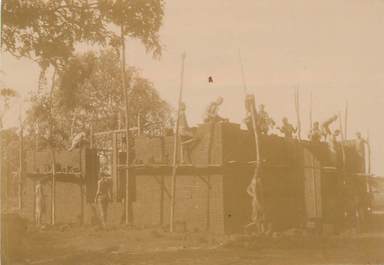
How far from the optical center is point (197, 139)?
9516 mm

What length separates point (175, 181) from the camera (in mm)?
9141

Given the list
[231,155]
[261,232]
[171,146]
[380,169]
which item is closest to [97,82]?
[171,146]

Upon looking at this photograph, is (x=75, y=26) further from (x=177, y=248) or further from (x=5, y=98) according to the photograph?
(x=177, y=248)

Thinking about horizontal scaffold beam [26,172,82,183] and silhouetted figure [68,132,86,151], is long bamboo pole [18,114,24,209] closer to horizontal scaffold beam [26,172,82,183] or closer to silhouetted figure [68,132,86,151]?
horizontal scaffold beam [26,172,82,183]

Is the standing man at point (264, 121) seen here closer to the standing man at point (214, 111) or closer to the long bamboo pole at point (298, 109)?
the long bamboo pole at point (298, 109)

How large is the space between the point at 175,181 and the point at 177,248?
6.01 feet

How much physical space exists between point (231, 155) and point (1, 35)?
13.9 feet

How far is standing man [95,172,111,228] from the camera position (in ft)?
28.8

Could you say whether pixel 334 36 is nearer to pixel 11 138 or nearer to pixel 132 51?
pixel 132 51

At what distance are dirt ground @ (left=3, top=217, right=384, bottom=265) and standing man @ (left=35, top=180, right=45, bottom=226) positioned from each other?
60 centimetres

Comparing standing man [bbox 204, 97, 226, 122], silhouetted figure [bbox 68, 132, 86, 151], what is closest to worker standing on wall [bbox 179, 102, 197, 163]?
standing man [bbox 204, 97, 226, 122]

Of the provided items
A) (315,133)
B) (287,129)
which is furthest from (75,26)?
(315,133)

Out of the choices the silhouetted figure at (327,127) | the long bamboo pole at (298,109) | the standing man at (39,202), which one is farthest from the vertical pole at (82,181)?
the silhouetted figure at (327,127)

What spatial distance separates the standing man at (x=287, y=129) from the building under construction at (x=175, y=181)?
1.20 feet
